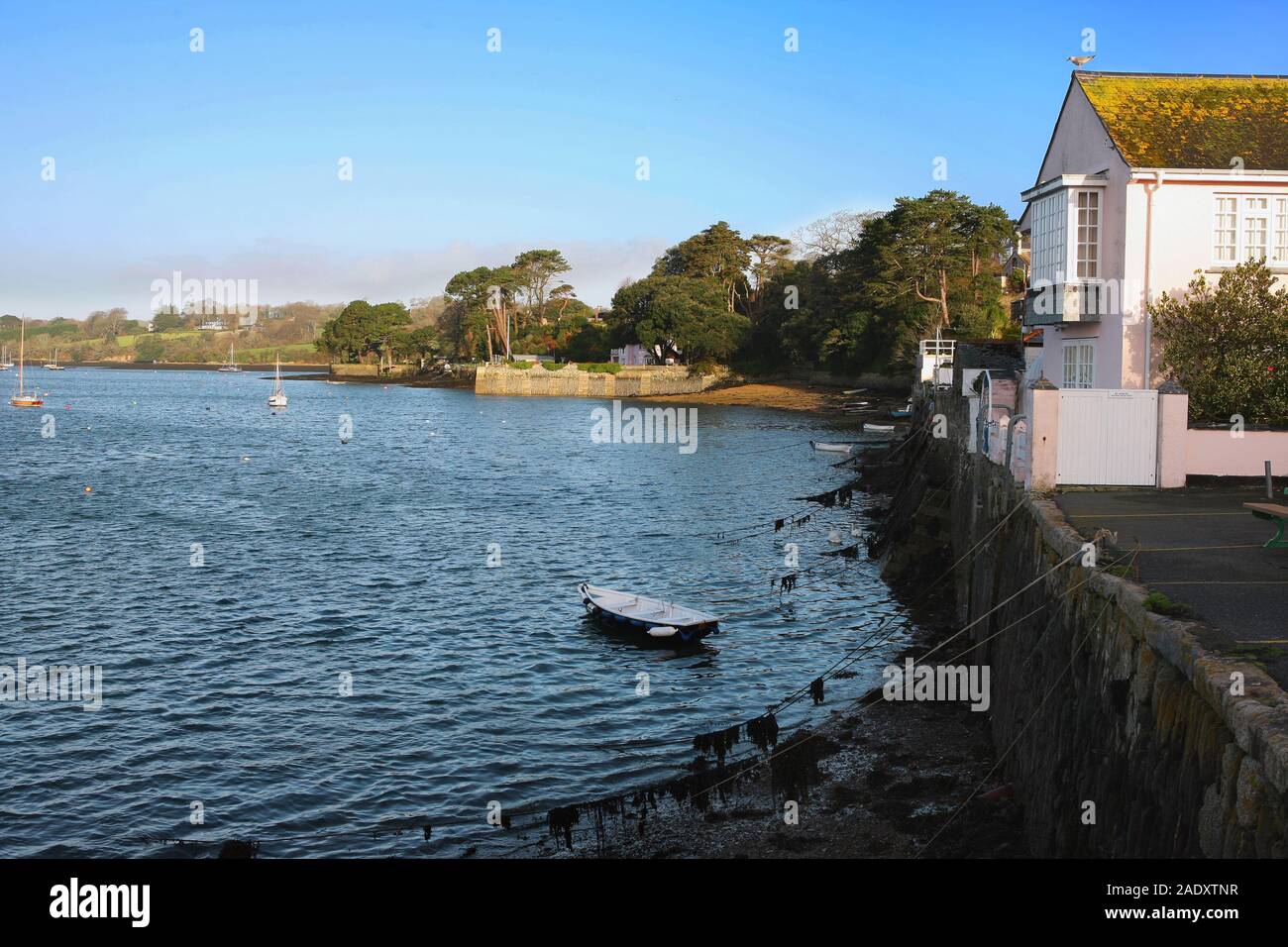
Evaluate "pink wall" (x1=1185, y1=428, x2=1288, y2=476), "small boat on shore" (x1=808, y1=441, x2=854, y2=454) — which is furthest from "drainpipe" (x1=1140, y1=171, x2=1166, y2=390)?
"small boat on shore" (x1=808, y1=441, x2=854, y2=454)

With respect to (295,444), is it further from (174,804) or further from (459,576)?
(174,804)

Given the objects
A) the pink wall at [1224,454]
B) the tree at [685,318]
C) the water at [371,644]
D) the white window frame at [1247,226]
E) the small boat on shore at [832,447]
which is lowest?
the water at [371,644]

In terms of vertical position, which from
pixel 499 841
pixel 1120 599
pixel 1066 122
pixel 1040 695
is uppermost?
pixel 1066 122

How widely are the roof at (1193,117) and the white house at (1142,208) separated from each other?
44 millimetres

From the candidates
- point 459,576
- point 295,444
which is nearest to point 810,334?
point 295,444

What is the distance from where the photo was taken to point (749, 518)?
168ft

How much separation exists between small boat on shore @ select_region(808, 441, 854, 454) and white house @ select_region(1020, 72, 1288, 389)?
47639 millimetres

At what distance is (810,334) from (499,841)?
374 feet

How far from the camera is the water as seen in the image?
20.0m

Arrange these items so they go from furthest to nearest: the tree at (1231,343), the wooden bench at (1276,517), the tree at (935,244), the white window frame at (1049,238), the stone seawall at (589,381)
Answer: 1. the stone seawall at (589,381)
2. the tree at (935,244)
3. the white window frame at (1049,238)
4. the tree at (1231,343)
5. the wooden bench at (1276,517)

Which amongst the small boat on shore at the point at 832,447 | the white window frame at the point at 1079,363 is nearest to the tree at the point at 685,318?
the small boat on shore at the point at 832,447

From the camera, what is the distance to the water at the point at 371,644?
1997 centimetres

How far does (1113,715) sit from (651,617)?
18642 mm

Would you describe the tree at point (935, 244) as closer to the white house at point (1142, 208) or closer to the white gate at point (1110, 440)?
the white house at point (1142, 208)
